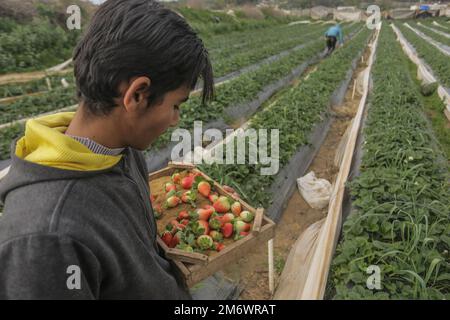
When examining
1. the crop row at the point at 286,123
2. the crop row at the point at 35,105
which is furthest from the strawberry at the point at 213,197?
the crop row at the point at 35,105

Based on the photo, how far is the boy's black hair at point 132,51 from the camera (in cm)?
100

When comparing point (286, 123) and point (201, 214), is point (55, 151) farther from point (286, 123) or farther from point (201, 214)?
point (286, 123)

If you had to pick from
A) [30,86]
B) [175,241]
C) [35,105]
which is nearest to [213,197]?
[175,241]

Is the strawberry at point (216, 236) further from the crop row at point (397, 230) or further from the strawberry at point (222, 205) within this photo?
the crop row at point (397, 230)

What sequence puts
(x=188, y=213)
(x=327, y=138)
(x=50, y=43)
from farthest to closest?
(x=50, y=43), (x=327, y=138), (x=188, y=213)

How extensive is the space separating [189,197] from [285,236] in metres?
1.70

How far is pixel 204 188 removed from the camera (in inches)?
98.7

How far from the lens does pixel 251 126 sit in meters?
4.99

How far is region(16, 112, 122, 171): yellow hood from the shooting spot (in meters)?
1.02

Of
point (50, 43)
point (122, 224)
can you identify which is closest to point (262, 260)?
point (122, 224)

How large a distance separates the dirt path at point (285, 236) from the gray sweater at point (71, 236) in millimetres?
1943

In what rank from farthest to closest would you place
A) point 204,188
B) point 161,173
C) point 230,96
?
point 230,96, point 161,173, point 204,188

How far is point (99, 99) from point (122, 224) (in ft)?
1.48
